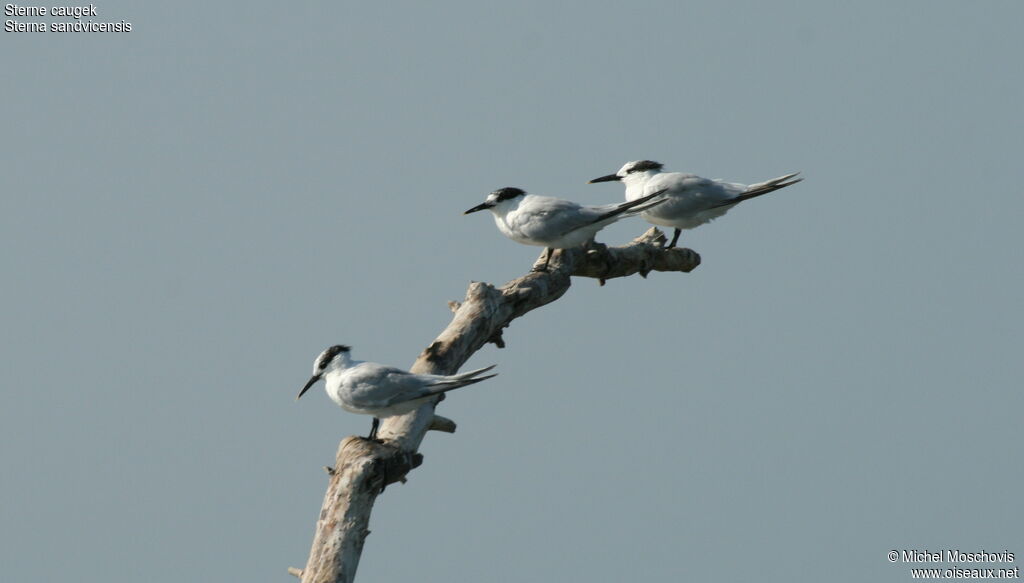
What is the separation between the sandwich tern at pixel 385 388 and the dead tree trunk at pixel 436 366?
0.23 m

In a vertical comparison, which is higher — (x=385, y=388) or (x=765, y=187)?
(x=765, y=187)

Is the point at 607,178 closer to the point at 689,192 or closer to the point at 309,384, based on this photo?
the point at 689,192

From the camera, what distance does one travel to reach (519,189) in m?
9.60

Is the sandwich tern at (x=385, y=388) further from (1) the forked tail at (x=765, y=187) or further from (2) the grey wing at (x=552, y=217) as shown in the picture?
(1) the forked tail at (x=765, y=187)

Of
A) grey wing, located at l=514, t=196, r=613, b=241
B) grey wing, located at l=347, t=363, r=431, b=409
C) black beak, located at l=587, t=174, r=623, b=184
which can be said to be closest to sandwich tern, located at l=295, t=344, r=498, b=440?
grey wing, located at l=347, t=363, r=431, b=409

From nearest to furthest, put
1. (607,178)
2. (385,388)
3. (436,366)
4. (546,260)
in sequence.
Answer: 1. (385,388)
2. (436,366)
3. (546,260)
4. (607,178)

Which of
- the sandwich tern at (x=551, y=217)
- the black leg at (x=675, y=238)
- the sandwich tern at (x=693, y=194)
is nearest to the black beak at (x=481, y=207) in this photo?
the sandwich tern at (x=551, y=217)

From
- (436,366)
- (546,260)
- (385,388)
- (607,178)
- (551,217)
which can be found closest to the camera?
(385,388)

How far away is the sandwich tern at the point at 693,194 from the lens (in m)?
10.0

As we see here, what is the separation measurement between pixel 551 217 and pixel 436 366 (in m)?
1.67

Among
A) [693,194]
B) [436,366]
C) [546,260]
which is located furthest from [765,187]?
[436,366]

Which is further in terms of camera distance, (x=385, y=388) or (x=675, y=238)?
(x=675, y=238)

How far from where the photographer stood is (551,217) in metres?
9.19

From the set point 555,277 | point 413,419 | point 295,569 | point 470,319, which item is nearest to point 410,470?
point 413,419
